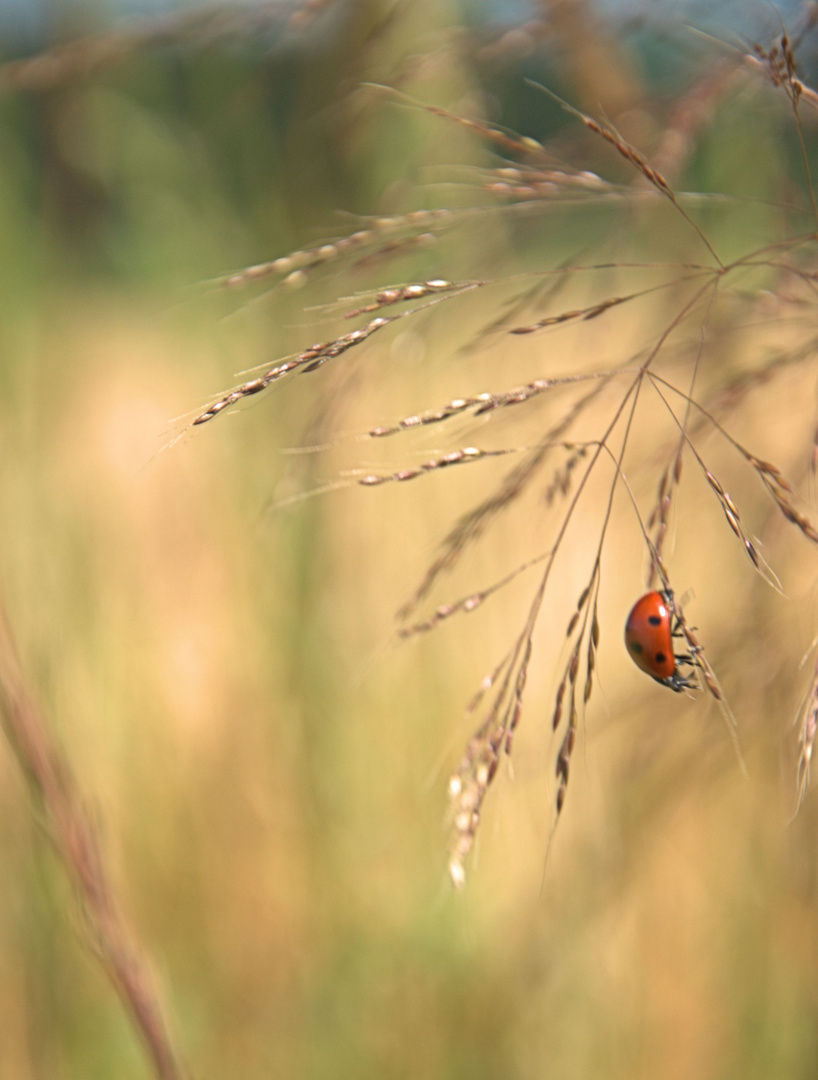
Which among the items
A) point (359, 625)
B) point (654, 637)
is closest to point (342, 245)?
point (654, 637)

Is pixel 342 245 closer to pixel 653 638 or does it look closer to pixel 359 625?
pixel 653 638

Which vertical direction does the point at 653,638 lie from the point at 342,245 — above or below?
below

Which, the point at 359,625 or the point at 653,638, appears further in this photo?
the point at 359,625

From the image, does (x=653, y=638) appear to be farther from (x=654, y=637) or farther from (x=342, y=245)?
(x=342, y=245)

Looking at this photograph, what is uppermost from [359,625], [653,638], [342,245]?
[342,245]

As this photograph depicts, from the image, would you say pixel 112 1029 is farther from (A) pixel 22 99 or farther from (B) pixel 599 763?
(A) pixel 22 99

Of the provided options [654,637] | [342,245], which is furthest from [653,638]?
[342,245]

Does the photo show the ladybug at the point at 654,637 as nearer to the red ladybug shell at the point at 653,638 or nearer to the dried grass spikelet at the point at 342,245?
the red ladybug shell at the point at 653,638

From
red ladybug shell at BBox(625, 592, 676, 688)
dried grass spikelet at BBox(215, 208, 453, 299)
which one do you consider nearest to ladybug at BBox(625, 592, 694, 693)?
red ladybug shell at BBox(625, 592, 676, 688)

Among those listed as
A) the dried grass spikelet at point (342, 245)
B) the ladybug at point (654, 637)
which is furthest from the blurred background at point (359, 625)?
the ladybug at point (654, 637)
